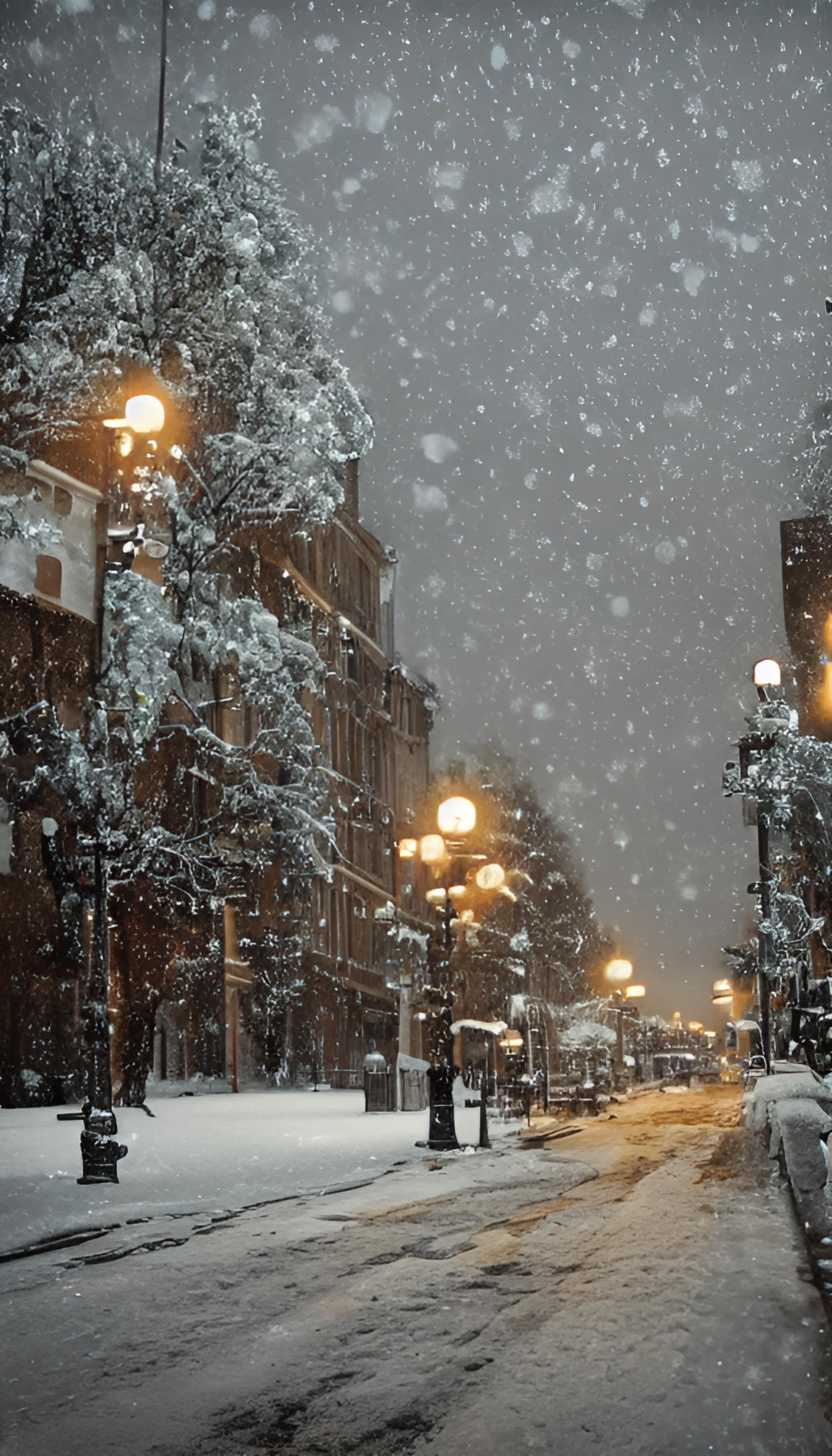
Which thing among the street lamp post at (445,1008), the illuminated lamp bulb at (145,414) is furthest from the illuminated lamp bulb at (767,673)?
the illuminated lamp bulb at (145,414)

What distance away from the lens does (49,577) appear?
27.1 metres

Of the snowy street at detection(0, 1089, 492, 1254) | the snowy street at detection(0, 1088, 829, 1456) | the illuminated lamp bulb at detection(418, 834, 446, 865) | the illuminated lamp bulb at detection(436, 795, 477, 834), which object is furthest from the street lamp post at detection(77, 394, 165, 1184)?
the illuminated lamp bulb at detection(418, 834, 446, 865)

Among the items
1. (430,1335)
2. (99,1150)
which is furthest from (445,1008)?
(430,1335)

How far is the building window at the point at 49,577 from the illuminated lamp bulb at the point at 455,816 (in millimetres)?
11961

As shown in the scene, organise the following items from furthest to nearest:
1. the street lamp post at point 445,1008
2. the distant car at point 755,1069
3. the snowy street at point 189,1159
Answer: the distant car at point 755,1069 < the street lamp post at point 445,1008 < the snowy street at point 189,1159

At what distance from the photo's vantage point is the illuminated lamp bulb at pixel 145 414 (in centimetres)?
1659

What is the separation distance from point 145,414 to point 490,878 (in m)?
12.4

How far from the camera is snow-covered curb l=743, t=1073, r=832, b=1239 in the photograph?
7.70 meters

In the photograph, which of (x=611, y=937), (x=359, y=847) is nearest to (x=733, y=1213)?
(x=359, y=847)

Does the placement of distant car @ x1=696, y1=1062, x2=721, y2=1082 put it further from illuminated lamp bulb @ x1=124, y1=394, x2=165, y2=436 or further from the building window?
illuminated lamp bulb @ x1=124, y1=394, x2=165, y2=436

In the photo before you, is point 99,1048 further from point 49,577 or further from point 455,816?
point 49,577

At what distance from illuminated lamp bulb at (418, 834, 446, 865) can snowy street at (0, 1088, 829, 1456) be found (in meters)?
7.97

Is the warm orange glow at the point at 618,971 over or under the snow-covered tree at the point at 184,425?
under

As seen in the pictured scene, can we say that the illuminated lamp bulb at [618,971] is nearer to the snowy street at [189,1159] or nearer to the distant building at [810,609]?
the distant building at [810,609]
